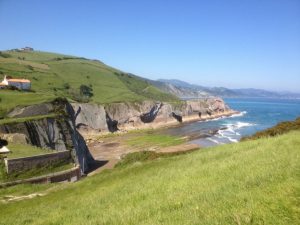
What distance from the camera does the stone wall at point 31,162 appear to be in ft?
141

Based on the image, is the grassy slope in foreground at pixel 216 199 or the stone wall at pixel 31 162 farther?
the stone wall at pixel 31 162

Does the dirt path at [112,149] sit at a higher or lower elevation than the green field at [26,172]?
lower

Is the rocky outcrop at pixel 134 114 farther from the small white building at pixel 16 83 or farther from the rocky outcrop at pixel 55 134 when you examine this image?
the rocky outcrop at pixel 55 134

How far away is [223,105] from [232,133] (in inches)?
3147

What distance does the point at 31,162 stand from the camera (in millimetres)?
44938

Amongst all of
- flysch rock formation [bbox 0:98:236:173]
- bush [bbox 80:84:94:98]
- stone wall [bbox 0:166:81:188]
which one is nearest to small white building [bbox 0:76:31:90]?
flysch rock formation [bbox 0:98:236:173]

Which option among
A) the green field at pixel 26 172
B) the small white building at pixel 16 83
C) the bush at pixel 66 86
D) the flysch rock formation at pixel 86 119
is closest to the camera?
the green field at pixel 26 172

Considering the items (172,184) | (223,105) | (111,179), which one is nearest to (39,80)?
(223,105)

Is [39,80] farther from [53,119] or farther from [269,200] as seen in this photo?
[269,200]

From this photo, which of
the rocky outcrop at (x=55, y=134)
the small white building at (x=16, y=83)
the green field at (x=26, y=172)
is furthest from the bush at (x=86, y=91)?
the green field at (x=26, y=172)

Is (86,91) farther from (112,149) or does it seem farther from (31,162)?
(31,162)

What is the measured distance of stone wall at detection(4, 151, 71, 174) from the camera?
4284 centimetres

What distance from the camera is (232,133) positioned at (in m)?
106

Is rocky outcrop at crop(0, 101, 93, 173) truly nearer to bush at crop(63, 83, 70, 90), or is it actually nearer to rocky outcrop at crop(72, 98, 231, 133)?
rocky outcrop at crop(72, 98, 231, 133)
